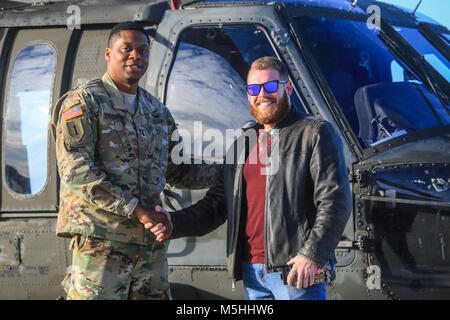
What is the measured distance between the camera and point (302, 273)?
2502 millimetres

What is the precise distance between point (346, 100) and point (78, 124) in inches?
71.7

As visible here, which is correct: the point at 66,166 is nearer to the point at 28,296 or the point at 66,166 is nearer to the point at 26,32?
the point at 28,296

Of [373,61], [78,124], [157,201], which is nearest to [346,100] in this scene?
[373,61]

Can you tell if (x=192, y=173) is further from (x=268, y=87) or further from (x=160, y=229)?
(x=268, y=87)

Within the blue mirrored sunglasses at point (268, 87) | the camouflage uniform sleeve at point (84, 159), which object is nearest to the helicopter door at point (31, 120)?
the camouflage uniform sleeve at point (84, 159)

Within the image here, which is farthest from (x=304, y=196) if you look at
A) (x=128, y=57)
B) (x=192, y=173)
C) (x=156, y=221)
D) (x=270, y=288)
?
(x=128, y=57)

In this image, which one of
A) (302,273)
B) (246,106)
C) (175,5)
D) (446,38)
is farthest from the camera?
(446,38)

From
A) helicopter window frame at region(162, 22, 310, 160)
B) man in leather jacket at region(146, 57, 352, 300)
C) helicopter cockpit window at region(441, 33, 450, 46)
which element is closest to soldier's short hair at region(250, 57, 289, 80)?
man in leather jacket at region(146, 57, 352, 300)

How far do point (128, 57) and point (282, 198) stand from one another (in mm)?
1138

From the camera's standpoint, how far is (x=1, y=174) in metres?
4.31

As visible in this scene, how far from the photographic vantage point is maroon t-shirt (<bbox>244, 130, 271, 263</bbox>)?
8.96 ft

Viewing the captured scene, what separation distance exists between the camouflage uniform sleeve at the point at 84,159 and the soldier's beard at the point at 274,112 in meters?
0.75

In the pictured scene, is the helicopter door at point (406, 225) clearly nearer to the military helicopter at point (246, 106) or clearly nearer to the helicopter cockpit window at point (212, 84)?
the military helicopter at point (246, 106)

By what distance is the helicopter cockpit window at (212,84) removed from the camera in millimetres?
3842
